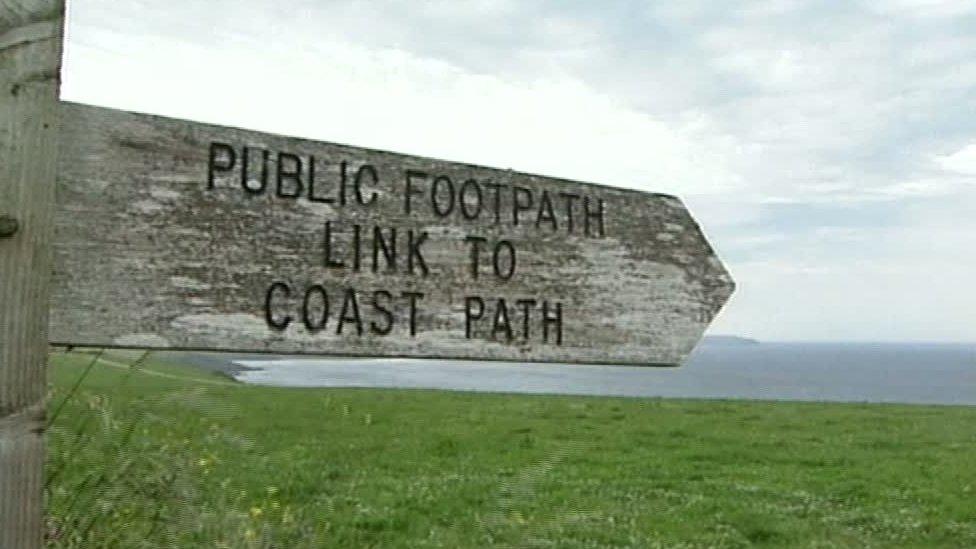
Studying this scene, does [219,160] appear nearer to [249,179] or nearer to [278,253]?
[249,179]

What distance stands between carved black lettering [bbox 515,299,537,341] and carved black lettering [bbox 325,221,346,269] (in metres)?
0.46

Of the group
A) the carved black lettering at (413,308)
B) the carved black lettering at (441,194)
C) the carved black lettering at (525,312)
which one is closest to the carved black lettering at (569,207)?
the carved black lettering at (525,312)

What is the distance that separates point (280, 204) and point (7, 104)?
0.53 m

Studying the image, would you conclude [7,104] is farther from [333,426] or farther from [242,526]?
[333,426]

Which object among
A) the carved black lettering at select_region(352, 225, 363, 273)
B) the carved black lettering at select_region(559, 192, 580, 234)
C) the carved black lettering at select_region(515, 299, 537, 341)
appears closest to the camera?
the carved black lettering at select_region(352, 225, 363, 273)

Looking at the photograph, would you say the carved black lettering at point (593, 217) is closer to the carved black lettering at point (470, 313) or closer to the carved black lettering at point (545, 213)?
the carved black lettering at point (545, 213)

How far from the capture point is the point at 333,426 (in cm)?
1526

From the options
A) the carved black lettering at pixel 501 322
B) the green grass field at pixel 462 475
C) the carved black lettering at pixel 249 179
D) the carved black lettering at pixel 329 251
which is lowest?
the green grass field at pixel 462 475

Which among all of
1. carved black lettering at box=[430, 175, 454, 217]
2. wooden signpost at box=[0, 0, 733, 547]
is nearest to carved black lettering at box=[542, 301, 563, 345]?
wooden signpost at box=[0, 0, 733, 547]

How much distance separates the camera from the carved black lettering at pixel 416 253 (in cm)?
216

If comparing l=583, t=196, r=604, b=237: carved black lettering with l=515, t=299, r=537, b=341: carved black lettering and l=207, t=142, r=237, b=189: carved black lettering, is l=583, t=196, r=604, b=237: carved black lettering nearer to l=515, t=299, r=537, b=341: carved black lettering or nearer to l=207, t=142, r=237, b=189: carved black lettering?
l=515, t=299, r=537, b=341: carved black lettering

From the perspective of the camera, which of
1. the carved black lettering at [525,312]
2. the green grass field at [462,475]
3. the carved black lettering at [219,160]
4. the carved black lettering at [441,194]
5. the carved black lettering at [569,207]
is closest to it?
the carved black lettering at [219,160]

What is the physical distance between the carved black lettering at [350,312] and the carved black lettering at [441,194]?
275 mm

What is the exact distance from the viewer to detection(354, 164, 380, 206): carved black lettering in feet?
6.91
